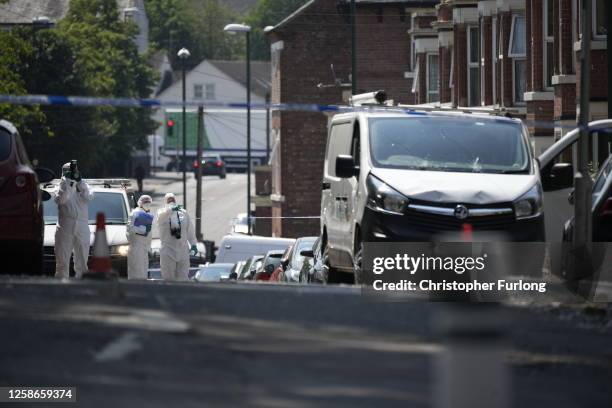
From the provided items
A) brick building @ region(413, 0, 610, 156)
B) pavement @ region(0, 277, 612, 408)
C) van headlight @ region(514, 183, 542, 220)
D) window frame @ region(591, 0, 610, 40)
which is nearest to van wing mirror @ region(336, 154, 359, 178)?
van headlight @ region(514, 183, 542, 220)

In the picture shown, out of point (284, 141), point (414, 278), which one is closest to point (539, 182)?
point (414, 278)

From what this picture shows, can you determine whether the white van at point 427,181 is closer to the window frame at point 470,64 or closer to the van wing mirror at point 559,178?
the van wing mirror at point 559,178

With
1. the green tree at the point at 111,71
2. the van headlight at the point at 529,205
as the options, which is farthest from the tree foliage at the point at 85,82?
the van headlight at the point at 529,205

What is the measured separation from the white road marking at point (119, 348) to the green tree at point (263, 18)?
10966cm

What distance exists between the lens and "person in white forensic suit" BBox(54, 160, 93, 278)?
21.6 metres

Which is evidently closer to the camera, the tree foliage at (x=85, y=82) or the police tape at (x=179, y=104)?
the police tape at (x=179, y=104)

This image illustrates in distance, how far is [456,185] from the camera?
51.1ft

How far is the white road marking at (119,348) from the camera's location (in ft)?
27.7

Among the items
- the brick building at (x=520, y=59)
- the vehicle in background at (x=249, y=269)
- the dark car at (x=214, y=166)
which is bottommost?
the dark car at (x=214, y=166)

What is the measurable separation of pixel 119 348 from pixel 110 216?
668 inches

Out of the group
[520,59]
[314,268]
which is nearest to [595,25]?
[520,59]

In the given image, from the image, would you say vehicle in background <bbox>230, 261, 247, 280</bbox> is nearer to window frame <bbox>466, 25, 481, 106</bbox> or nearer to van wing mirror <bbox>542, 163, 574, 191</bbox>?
window frame <bbox>466, 25, 481, 106</bbox>

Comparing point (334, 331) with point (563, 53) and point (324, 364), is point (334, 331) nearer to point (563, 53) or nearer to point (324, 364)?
point (324, 364)

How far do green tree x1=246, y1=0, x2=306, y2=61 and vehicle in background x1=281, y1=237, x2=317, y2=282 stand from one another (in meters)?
93.0
